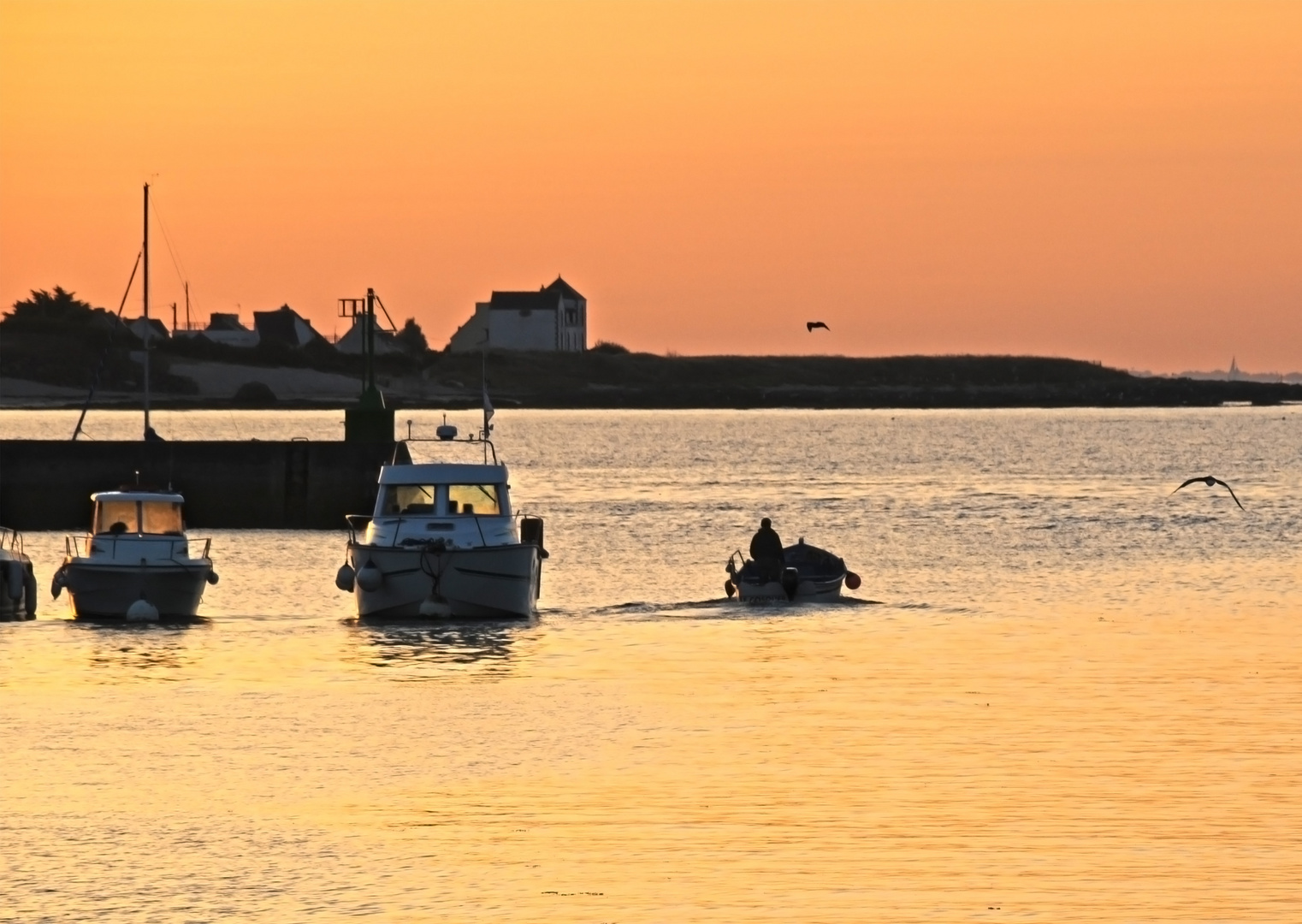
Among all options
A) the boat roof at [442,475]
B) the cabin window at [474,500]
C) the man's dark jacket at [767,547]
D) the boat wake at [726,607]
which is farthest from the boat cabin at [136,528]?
the man's dark jacket at [767,547]

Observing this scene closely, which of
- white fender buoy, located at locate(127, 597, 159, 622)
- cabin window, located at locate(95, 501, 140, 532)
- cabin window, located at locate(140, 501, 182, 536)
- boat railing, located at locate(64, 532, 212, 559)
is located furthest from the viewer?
cabin window, located at locate(140, 501, 182, 536)

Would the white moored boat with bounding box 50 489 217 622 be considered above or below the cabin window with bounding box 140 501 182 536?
below

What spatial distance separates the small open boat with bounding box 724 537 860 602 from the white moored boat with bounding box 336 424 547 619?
458 cm

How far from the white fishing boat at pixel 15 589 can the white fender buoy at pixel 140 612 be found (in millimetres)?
2342

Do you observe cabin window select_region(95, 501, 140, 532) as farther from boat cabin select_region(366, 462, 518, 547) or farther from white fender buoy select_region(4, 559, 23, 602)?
boat cabin select_region(366, 462, 518, 547)

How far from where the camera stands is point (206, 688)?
2738 centimetres

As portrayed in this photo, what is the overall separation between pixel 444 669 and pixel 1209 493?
68.7m

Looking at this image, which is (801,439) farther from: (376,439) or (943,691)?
(943,691)

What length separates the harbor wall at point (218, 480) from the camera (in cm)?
6044

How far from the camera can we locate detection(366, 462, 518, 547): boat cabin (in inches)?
1373

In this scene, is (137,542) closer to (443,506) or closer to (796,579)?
(443,506)

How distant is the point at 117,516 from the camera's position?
116 ft

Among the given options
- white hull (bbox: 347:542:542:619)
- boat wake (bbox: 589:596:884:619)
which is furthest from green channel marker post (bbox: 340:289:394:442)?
white hull (bbox: 347:542:542:619)

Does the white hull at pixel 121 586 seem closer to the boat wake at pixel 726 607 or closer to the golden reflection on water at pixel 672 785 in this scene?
Answer: the golden reflection on water at pixel 672 785
